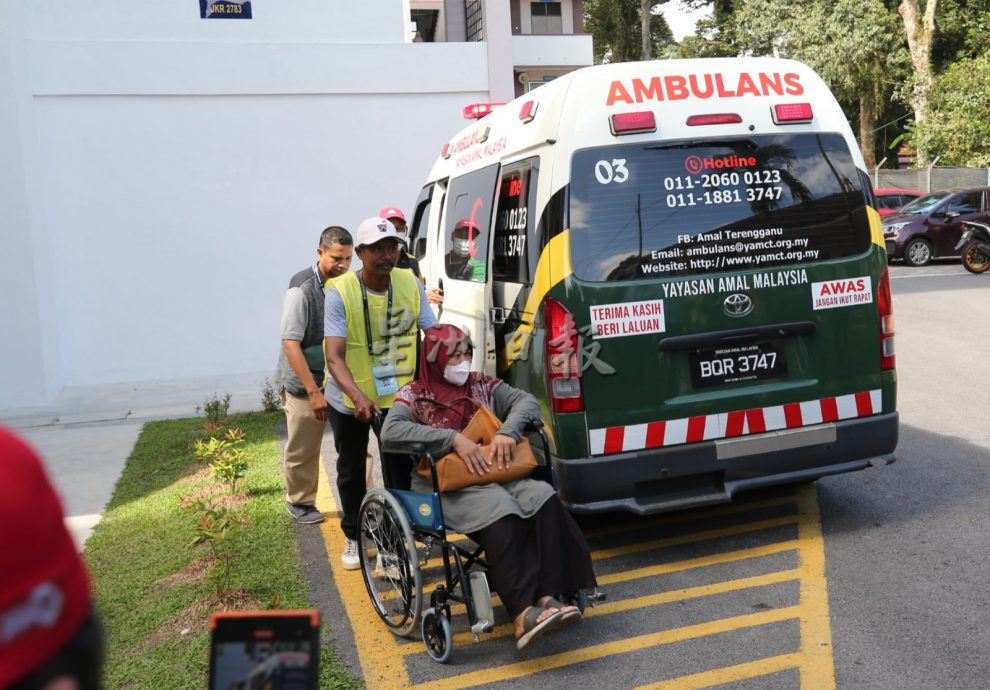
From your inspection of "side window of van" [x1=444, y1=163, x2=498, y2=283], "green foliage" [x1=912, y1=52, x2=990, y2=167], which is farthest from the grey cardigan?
"green foliage" [x1=912, y1=52, x2=990, y2=167]

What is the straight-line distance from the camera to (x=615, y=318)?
4.87 meters

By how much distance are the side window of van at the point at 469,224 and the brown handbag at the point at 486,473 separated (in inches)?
61.7

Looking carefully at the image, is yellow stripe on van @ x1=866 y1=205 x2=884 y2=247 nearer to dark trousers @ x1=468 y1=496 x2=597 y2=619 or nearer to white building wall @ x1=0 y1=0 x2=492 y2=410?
dark trousers @ x1=468 y1=496 x2=597 y2=619

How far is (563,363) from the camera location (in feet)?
15.9

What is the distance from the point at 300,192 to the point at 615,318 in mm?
7727

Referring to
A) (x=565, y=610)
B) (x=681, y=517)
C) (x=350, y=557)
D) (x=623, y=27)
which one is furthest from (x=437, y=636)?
(x=623, y=27)

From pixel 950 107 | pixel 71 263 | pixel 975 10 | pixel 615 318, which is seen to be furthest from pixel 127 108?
pixel 975 10

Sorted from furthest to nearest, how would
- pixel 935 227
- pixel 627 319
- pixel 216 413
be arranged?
pixel 935 227 < pixel 216 413 < pixel 627 319

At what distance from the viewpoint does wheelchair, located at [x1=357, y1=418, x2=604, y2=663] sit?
411cm

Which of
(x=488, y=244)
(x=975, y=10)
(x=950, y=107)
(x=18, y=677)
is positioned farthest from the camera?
(x=975, y=10)

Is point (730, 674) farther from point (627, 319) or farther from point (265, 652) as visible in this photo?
point (265, 652)

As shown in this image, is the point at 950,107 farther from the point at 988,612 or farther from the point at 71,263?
the point at 988,612

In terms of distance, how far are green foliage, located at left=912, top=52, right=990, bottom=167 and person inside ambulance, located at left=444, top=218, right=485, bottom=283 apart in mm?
25047

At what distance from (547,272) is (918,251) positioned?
19.1m
